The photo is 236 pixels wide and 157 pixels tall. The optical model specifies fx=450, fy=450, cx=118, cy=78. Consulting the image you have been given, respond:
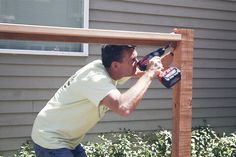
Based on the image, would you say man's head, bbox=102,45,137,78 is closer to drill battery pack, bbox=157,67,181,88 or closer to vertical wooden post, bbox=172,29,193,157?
drill battery pack, bbox=157,67,181,88

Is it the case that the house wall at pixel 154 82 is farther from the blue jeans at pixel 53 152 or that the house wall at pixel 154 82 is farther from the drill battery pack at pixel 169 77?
the drill battery pack at pixel 169 77

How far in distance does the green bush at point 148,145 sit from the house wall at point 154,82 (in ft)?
0.46

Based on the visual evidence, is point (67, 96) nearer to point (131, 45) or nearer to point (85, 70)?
point (85, 70)

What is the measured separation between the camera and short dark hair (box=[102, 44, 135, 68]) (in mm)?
2854

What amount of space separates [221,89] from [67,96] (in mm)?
3738

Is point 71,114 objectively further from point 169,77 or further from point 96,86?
point 169,77

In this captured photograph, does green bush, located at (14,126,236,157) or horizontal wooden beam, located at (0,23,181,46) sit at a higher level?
horizontal wooden beam, located at (0,23,181,46)

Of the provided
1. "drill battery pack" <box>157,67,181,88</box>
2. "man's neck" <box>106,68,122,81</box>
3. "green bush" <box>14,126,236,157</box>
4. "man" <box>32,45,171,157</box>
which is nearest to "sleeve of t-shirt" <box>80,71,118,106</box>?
"man" <box>32,45,171,157</box>

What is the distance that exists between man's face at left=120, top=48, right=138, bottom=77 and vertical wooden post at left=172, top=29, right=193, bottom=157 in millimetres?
352

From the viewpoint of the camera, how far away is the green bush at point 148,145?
464 centimetres

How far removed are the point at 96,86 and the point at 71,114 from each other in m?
0.29

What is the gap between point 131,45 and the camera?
114 inches

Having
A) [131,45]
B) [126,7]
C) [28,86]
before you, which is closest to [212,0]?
[126,7]

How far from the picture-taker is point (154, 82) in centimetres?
557
